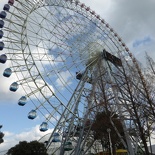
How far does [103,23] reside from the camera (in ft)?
97.8

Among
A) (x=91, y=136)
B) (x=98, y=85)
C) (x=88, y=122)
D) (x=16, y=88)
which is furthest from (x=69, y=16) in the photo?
(x=91, y=136)

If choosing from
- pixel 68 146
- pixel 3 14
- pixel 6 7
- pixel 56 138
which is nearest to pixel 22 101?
pixel 56 138

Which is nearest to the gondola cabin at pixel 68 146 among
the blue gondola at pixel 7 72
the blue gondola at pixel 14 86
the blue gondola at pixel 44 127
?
the blue gondola at pixel 44 127

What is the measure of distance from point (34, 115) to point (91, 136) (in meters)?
9.04

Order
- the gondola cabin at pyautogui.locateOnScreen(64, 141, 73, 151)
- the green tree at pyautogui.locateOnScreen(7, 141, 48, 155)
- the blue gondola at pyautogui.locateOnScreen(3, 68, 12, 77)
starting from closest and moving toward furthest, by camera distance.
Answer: the green tree at pyautogui.locateOnScreen(7, 141, 48, 155), the blue gondola at pyautogui.locateOnScreen(3, 68, 12, 77), the gondola cabin at pyautogui.locateOnScreen(64, 141, 73, 151)

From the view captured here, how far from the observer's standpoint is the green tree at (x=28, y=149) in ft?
62.0

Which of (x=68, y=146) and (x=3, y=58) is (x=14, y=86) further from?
(x=68, y=146)

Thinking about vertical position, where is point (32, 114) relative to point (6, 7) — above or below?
below

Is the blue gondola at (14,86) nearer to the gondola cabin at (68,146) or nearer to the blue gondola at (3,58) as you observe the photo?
the blue gondola at (3,58)

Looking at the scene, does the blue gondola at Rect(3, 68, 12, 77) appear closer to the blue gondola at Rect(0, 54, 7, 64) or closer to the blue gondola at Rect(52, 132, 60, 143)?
the blue gondola at Rect(0, 54, 7, 64)

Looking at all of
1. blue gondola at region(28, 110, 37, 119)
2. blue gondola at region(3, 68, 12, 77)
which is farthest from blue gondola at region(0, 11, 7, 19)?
blue gondola at region(28, 110, 37, 119)

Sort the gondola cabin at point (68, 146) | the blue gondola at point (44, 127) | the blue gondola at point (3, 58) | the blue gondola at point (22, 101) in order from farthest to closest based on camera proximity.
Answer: the gondola cabin at point (68, 146), the blue gondola at point (3, 58), the blue gondola at point (22, 101), the blue gondola at point (44, 127)

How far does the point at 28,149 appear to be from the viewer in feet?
62.2

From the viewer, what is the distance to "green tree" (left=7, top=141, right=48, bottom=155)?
18906mm
